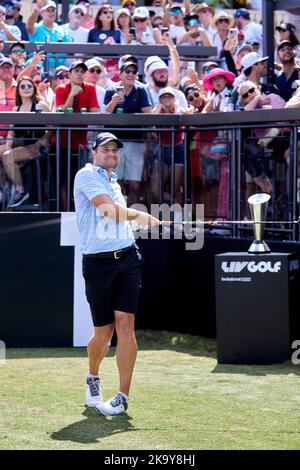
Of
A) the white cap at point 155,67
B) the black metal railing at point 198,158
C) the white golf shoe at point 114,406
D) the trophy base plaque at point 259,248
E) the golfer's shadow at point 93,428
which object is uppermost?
the white cap at point 155,67

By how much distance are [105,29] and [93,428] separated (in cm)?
837

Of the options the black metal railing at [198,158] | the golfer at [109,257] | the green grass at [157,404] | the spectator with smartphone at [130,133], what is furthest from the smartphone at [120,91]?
the golfer at [109,257]

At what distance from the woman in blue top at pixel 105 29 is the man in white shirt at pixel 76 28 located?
44cm

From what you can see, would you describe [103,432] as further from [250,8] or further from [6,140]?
[250,8]

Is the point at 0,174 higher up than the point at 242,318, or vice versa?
the point at 0,174

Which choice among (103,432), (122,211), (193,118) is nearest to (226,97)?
(193,118)

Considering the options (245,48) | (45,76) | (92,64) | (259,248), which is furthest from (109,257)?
(245,48)

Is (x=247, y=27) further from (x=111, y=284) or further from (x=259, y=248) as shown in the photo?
(x=111, y=284)

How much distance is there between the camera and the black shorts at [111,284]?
711 cm

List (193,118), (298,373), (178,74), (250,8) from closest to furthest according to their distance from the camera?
(298,373), (193,118), (178,74), (250,8)

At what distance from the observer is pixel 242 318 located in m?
9.16

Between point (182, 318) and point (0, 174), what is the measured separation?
2.54 m

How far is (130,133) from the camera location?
11.0 meters

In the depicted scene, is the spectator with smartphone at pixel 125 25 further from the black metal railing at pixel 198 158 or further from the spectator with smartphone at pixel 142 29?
the black metal railing at pixel 198 158
